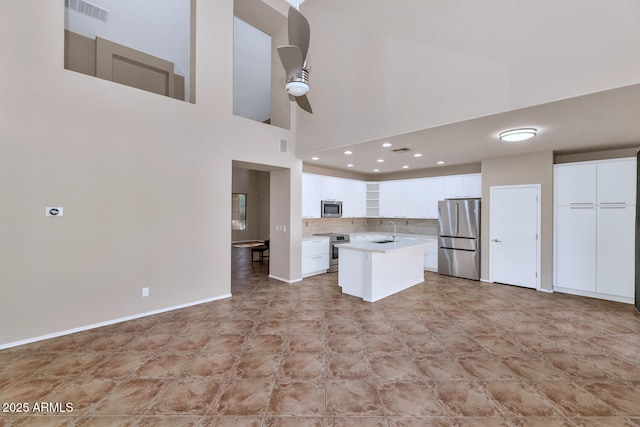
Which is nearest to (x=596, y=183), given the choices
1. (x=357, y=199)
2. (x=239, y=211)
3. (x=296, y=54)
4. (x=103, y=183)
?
(x=357, y=199)

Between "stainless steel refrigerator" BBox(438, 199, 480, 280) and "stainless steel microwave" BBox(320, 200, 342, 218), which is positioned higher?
"stainless steel microwave" BBox(320, 200, 342, 218)

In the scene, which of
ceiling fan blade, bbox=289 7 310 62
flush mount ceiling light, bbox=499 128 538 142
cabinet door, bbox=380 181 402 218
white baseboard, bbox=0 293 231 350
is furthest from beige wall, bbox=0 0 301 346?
cabinet door, bbox=380 181 402 218

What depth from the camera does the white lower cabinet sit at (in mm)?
5879

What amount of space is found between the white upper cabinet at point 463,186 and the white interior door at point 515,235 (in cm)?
50

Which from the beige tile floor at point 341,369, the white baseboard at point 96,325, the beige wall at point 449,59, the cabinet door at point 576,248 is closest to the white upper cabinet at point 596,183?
the cabinet door at point 576,248

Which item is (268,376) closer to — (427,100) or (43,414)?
(43,414)

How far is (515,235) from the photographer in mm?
5266

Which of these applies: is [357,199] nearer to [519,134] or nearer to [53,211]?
[519,134]

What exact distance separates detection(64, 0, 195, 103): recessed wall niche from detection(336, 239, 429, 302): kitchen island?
147 inches

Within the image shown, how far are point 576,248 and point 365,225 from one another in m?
4.85

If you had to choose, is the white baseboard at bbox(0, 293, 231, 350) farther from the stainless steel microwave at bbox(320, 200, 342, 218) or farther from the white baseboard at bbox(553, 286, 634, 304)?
the white baseboard at bbox(553, 286, 634, 304)

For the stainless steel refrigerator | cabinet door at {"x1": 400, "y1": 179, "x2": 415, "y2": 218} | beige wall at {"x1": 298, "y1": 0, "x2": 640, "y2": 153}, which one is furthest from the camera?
cabinet door at {"x1": 400, "y1": 179, "x2": 415, "y2": 218}

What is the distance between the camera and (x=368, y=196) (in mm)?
7969

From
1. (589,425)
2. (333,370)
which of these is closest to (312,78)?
(333,370)
